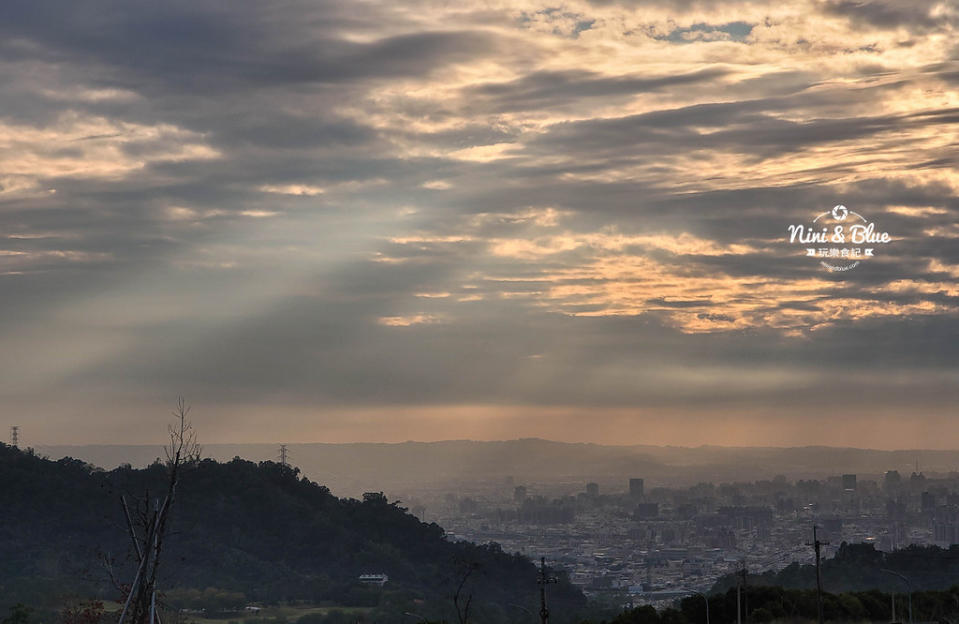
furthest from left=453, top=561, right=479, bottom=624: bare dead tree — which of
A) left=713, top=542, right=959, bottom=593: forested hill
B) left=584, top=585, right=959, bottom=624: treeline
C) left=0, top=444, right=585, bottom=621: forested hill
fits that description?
left=713, top=542, right=959, bottom=593: forested hill

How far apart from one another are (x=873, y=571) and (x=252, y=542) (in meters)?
74.5

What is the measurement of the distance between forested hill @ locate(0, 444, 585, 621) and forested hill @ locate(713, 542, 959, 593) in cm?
1950

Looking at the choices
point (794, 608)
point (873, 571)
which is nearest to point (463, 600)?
point (873, 571)

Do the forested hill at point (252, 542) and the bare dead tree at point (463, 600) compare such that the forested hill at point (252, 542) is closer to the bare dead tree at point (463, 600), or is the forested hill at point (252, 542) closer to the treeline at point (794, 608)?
the bare dead tree at point (463, 600)

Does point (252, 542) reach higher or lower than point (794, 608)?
higher

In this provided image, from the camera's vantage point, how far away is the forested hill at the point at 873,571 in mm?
96812

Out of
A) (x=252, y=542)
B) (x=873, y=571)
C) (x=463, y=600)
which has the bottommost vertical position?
(x=463, y=600)

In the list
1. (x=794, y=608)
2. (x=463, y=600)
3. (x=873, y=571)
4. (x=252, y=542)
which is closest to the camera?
(x=794, y=608)

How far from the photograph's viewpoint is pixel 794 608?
196 feet

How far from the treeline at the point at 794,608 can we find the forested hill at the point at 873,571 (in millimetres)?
32496

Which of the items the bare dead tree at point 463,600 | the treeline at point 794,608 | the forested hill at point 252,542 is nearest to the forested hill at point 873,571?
the forested hill at point 252,542

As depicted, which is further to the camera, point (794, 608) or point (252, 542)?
point (252, 542)

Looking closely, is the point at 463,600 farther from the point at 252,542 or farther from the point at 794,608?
the point at 252,542

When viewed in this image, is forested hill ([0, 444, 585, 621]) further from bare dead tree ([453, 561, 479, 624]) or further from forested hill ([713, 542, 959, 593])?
forested hill ([713, 542, 959, 593])
